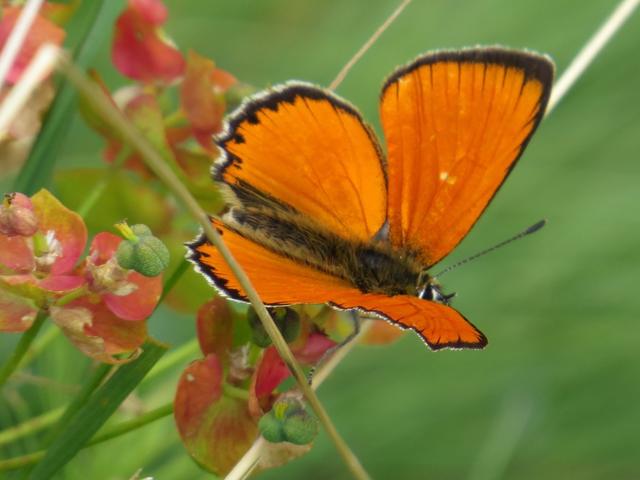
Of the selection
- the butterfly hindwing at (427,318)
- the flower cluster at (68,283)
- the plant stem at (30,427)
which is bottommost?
the plant stem at (30,427)

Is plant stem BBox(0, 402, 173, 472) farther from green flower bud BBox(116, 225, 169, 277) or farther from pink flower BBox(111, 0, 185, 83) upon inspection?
pink flower BBox(111, 0, 185, 83)

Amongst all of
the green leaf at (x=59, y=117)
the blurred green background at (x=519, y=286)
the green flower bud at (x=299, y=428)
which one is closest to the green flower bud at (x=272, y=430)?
the green flower bud at (x=299, y=428)

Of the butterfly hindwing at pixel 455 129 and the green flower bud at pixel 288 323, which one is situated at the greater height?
the butterfly hindwing at pixel 455 129

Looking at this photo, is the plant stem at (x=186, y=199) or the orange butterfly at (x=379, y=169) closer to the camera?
the plant stem at (x=186, y=199)

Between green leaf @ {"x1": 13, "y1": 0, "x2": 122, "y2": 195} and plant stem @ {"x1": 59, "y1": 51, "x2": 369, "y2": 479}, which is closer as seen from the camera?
plant stem @ {"x1": 59, "y1": 51, "x2": 369, "y2": 479}

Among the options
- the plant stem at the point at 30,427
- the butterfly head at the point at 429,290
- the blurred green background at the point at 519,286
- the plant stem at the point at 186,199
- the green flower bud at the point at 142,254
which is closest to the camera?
the plant stem at the point at 186,199

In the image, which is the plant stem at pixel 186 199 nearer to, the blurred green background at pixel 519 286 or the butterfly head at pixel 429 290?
the butterfly head at pixel 429 290

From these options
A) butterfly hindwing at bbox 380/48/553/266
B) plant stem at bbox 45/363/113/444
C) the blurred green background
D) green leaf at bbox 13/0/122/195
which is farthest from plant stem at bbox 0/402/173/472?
the blurred green background
